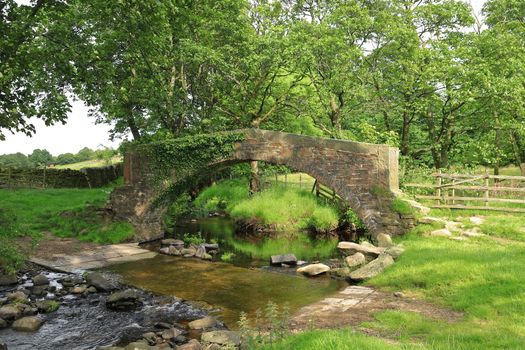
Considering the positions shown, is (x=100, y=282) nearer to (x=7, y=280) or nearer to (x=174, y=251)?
(x=7, y=280)

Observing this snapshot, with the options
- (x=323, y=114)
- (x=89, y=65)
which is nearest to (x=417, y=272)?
(x=89, y=65)

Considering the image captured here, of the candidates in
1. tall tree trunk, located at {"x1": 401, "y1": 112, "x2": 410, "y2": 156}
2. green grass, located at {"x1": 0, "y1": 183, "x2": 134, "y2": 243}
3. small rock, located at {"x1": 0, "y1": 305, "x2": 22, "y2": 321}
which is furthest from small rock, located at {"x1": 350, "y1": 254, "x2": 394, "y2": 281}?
tall tree trunk, located at {"x1": 401, "y1": 112, "x2": 410, "y2": 156}

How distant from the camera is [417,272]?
8.67 m

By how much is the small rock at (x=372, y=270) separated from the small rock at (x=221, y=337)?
12.7 feet

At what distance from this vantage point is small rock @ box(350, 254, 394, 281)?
372 inches

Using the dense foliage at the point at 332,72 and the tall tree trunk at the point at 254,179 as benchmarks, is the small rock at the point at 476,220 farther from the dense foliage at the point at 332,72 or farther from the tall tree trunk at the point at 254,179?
the tall tree trunk at the point at 254,179

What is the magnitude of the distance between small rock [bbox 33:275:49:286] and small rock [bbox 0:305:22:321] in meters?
1.95

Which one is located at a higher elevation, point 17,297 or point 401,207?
point 401,207

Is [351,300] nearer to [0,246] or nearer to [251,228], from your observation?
[0,246]

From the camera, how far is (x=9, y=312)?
7.68 metres

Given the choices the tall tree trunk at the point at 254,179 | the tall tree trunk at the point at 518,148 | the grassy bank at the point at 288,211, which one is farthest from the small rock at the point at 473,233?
the tall tree trunk at the point at 518,148

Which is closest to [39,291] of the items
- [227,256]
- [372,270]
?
[227,256]

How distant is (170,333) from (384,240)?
736 cm

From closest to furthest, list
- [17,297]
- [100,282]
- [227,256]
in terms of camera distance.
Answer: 1. [17,297]
2. [100,282]
3. [227,256]
